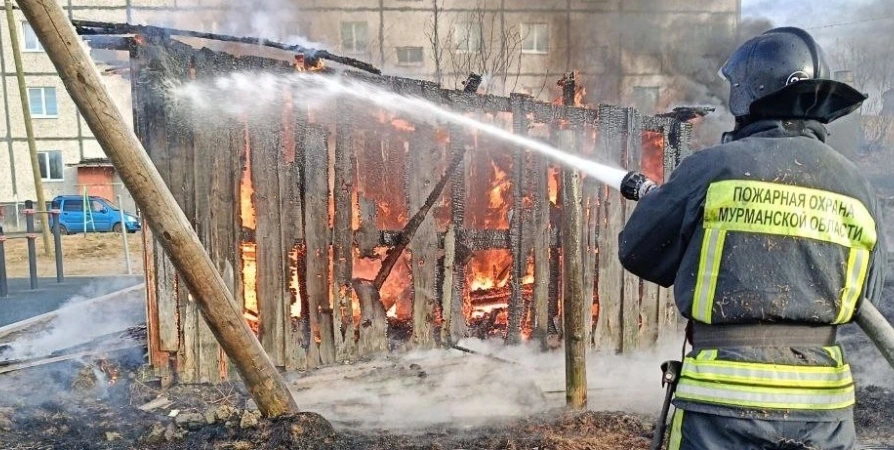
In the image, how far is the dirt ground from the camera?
49.5ft

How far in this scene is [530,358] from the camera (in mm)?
6578

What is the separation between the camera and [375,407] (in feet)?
17.5

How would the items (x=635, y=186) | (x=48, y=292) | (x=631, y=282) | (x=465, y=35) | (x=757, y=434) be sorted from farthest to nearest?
(x=465, y=35) → (x=48, y=292) → (x=631, y=282) → (x=635, y=186) → (x=757, y=434)

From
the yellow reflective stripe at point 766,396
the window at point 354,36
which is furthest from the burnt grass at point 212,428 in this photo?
the window at point 354,36

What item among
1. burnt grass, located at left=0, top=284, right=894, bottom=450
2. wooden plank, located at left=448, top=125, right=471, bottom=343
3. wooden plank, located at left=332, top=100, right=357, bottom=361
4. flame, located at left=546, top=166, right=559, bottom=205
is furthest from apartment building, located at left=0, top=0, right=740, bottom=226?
burnt grass, located at left=0, top=284, right=894, bottom=450

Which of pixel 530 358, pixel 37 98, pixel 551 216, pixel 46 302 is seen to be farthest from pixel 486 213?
pixel 37 98

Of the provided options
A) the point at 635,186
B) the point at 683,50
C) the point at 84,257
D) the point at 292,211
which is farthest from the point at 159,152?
the point at 683,50

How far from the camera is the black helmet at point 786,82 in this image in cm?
219

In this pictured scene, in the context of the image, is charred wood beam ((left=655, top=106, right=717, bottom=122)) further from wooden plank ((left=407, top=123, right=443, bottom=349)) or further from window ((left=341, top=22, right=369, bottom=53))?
window ((left=341, top=22, right=369, bottom=53))

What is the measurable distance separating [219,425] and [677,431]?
354 centimetres

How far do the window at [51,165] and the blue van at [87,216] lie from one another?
298 inches

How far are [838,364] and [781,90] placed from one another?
3.32 feet

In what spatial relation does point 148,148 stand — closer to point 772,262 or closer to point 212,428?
point 212,428

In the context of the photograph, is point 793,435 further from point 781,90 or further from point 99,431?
point 99,431
